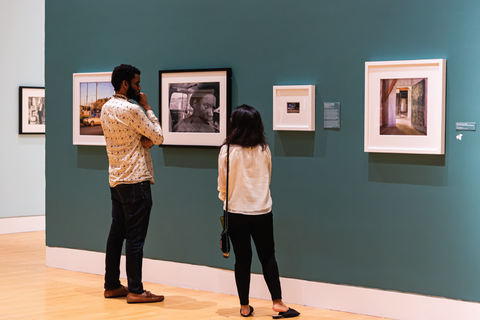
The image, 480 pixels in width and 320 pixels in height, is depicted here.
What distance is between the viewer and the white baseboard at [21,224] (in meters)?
8.78

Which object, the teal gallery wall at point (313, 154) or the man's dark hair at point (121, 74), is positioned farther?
the man's dark hair at point (121, 74)

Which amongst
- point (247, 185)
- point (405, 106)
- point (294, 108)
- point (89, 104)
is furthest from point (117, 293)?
point (405, 106)

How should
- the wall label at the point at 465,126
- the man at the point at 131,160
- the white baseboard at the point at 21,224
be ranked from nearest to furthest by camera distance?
1. the wall label at the point at 465,126
2. the man at the point at 131,160
3. the white baseboard at the point at 21,224

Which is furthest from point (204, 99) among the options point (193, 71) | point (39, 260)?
point (39, 260)

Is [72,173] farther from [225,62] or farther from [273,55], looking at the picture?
[273,55]

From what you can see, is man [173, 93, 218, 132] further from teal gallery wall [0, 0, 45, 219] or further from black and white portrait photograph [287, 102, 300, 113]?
teal gallery wall [0, 0, 45, 219]

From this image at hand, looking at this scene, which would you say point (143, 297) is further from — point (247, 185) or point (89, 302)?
point (247, 185)

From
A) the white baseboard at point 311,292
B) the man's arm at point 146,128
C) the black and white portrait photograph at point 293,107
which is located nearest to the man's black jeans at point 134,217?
the man's arm at point 146,128

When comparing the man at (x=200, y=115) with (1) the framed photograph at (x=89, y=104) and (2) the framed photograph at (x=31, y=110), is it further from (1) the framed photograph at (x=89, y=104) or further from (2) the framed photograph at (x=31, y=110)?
(2) the framed photograph at (x=31, y=110)

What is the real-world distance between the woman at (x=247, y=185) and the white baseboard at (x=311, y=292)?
0.58m

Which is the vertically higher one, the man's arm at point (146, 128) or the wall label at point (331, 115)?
the wall label at point (331, 115)

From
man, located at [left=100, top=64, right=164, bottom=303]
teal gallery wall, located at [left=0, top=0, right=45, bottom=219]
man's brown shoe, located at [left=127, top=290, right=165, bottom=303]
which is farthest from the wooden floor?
teal gallery wall, located at [left=0, top=0, right=45, bottom=219]

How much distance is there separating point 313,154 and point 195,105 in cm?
125

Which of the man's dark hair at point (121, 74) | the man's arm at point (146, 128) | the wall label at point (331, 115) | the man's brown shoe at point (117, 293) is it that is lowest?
the man's brown shoe at point (117, 293)
